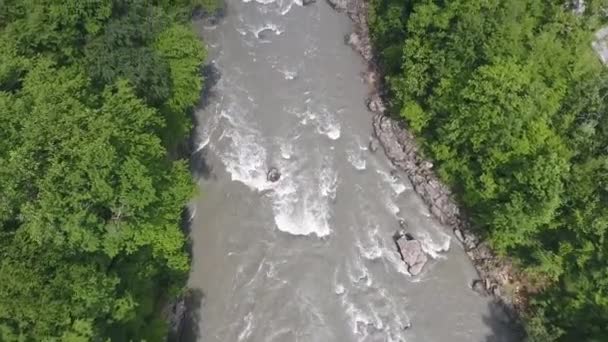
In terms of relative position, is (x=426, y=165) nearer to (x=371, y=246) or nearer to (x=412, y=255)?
(x=412, y=255)

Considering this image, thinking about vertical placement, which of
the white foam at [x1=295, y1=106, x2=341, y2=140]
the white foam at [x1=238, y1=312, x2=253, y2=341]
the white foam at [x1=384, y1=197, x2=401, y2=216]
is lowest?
the white foam at [x1=238, y1=312, x2=253, y2=341]

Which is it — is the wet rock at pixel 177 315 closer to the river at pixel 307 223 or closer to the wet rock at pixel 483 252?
the river at pixel 307 223

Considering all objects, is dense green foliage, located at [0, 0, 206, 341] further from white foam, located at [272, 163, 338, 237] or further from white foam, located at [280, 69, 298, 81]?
white foam, located at [280, 69, 298, 81]

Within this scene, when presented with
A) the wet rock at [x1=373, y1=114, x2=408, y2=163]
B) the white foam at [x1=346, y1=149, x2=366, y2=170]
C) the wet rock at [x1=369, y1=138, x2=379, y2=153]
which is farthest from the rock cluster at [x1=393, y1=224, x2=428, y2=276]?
the wet rock at [x1=369, y1=138, x2=379, y2=153]

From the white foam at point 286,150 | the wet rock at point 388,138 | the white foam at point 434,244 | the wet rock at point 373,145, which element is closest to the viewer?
the white foam at point 434,244

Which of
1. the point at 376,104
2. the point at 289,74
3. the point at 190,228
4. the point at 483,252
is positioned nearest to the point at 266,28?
the point at 289,74

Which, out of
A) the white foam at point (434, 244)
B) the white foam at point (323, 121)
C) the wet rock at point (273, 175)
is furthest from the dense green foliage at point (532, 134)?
the wet rock at point (273, 175)

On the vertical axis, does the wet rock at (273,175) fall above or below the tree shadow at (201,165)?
above
